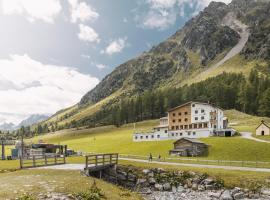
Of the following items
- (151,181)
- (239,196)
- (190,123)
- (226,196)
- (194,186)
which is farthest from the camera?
(190,123)

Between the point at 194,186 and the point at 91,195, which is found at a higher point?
the point at 91,195

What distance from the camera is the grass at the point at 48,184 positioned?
28.6 meters

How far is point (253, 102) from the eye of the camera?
171 meters

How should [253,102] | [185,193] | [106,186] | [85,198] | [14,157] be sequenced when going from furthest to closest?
[253,102] < [14,157] < [185,193] < [106,186] < [85,198]

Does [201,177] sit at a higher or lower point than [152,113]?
lower

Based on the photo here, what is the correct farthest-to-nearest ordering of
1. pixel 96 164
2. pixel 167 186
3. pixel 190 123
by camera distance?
pixel 190 123, pixel 96 164, pixel 167 186

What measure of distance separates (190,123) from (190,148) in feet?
111

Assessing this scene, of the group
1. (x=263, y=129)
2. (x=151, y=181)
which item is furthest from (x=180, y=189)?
(x=263, y=129)

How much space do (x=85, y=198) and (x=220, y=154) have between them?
5528 cm

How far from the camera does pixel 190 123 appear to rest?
118 m

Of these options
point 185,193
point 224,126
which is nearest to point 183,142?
point 224,126

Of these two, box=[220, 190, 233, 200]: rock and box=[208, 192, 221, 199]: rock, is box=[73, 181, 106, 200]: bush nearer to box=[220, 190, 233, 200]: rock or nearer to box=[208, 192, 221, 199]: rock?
box=[208, 192, 221, 199]: rock

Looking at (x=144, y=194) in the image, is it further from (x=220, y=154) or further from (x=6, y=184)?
(x=220, y=154)

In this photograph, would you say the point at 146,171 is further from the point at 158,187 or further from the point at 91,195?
the point at 91,195
